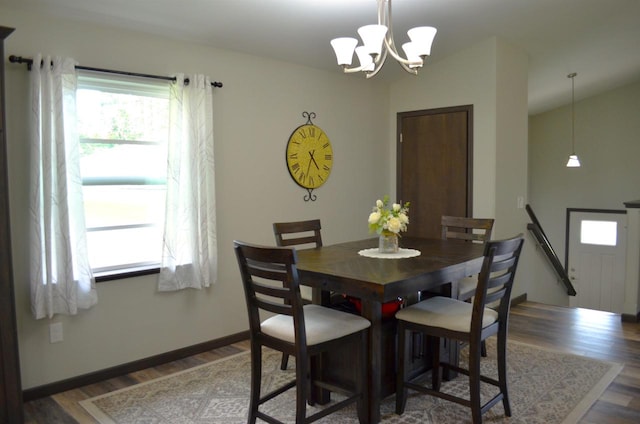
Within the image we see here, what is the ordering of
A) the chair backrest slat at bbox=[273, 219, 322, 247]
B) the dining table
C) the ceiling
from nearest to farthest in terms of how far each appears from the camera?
1. the dining table
2. the ceiling
3. the chair backrest slat at bbox=[273, 219, 322, 247]

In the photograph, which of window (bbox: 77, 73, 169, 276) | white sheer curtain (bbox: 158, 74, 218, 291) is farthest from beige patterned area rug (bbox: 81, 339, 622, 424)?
window (bbox: 77, 73, 169, 276)

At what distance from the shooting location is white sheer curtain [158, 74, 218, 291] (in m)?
3.38

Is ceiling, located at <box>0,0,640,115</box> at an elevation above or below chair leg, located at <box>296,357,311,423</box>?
above

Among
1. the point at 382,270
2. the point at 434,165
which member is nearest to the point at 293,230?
the point at 382,270

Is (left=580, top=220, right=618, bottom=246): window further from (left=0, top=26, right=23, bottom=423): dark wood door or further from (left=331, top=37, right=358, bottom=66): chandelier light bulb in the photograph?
(left=0, top=26, right=23, bottom=423): dark wood door

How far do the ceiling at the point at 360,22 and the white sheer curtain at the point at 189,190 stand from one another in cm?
43

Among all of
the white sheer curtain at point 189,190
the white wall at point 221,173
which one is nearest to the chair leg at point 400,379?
the white sheer curtain at point 189,190

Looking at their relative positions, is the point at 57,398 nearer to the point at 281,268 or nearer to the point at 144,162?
the point at 144,162

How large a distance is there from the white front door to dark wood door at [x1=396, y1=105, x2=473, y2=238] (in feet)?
13.3

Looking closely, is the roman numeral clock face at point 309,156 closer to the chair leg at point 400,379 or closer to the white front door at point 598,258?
the chair leg at point 400,379

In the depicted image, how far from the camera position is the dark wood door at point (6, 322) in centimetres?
236

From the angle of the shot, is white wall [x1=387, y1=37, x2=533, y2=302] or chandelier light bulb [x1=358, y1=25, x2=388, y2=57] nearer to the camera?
chandelier light bulb [x1=358, y1=25, x2=388, y2=57]

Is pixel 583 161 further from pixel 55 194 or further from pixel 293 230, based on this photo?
pixel 55 194

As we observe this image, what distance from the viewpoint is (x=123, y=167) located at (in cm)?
328
